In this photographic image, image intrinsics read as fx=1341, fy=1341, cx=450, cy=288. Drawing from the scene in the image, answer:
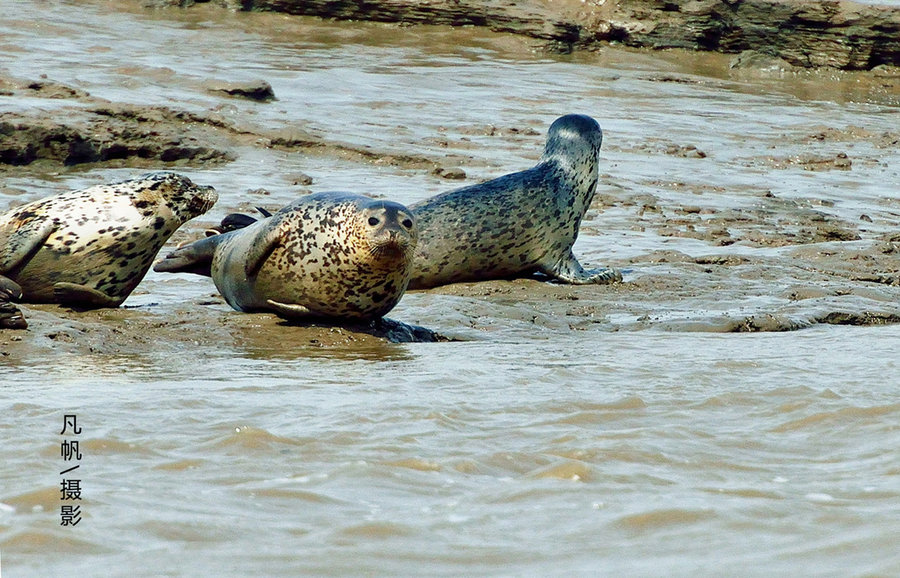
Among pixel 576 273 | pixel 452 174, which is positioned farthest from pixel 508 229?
pixel 452 174

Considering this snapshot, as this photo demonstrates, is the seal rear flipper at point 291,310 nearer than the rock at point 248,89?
Yes

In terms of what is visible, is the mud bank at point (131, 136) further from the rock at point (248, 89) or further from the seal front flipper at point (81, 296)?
the seal front flipper at point (81, 296)

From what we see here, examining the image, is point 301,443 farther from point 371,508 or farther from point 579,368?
point 579,368

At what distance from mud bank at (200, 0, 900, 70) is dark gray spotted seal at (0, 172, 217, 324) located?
12.3m

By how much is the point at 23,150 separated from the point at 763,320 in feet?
19.2

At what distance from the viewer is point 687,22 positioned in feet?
58.7

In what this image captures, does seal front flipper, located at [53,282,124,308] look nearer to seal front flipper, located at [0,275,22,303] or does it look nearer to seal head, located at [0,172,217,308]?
seal head, located at [0,172,217,308]

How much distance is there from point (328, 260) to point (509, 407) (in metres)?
1.71

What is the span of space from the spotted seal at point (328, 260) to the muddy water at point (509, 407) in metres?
0.13

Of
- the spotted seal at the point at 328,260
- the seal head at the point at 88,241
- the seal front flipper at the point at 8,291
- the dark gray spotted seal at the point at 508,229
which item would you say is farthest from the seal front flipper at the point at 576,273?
the seal front flipper at the point at 8,291

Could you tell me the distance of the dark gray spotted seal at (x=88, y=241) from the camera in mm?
5703

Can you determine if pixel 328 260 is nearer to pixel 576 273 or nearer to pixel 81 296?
pixel 81 296

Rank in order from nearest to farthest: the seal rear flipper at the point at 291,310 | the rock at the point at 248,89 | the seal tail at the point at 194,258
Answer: the seal rear flipper at the point at 291,310
the seal tail at the point at 194,258
the rock at the point at 248,89

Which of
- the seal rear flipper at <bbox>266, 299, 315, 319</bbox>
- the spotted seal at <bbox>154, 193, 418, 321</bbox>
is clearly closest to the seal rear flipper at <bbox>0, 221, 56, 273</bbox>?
the spotted seal at <bbox>154, 193, 418, 321</bbox>
